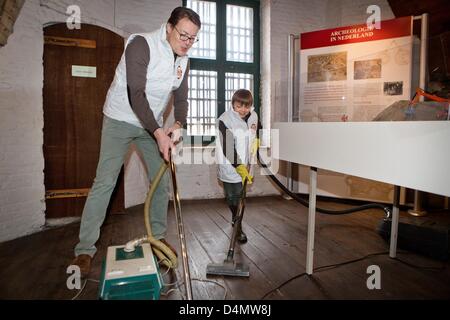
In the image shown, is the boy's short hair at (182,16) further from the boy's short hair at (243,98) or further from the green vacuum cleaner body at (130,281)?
the green vacuum cleaner body at (130,281)

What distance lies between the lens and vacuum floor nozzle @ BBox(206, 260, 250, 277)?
5.44 feet

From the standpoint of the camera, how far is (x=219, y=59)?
3729 millimetres

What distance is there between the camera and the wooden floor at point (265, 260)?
59.4 inches

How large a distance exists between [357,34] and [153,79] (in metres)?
2.31

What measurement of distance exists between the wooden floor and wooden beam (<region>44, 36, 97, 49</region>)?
1484 millimetres

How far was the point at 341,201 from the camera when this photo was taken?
11.4ft

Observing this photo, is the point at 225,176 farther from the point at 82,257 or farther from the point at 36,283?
the point at 36,283

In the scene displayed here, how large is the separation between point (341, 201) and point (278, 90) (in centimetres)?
148

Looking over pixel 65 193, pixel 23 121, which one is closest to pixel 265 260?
pixel 65 193

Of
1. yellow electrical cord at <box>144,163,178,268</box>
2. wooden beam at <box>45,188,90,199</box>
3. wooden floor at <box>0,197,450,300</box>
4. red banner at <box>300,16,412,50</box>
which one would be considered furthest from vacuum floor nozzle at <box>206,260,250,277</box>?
red banner at <box>300,16,412,50</box>

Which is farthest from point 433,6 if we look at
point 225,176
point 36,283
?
point 36,283

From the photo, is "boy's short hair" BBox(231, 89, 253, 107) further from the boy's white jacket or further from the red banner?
the red banner

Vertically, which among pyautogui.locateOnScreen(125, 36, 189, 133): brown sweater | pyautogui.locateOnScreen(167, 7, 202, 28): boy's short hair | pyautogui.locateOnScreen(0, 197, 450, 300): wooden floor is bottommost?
pyautogui.locateOnScreen(0, 197, 450, 300): wooden floor

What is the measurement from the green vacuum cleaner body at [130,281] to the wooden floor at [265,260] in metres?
0.32
